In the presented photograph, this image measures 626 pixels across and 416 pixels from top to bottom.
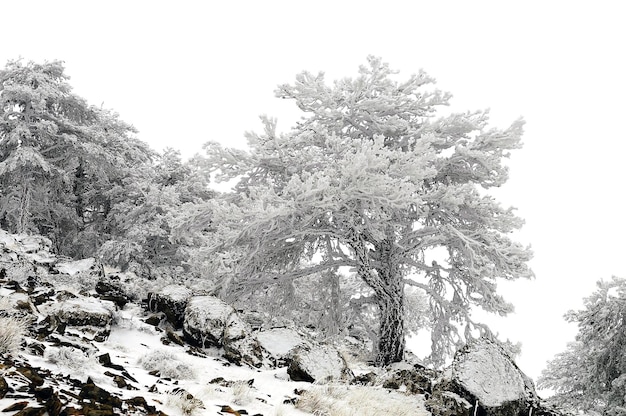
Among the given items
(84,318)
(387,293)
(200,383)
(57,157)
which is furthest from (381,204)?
(57,157)

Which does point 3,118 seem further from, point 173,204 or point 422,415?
point 422,415

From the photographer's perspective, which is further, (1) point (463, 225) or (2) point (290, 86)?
(2) point (290, 86)

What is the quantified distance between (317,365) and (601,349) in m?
6.58

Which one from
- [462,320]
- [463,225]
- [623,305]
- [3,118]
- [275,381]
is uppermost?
[3,118]

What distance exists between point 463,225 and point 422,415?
6838 mm

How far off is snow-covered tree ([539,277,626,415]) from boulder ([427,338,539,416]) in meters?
3.38

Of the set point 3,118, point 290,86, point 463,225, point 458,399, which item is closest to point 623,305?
point 463,225

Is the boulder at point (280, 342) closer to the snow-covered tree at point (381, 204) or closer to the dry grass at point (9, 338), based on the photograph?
the snow-covered tree at point (381, 204)

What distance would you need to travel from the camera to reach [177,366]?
20.8ft

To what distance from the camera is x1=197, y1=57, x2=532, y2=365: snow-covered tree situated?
404 inches

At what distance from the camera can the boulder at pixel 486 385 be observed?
688cm

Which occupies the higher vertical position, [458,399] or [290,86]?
[290,86]

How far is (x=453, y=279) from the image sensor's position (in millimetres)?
13359

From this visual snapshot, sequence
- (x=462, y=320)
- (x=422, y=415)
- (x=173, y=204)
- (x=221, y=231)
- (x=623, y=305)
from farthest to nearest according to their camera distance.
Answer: (x=173, y=204), (x=462, y=320), (x=221, y=231), (x=623, y=305), (x=422, y=415)
